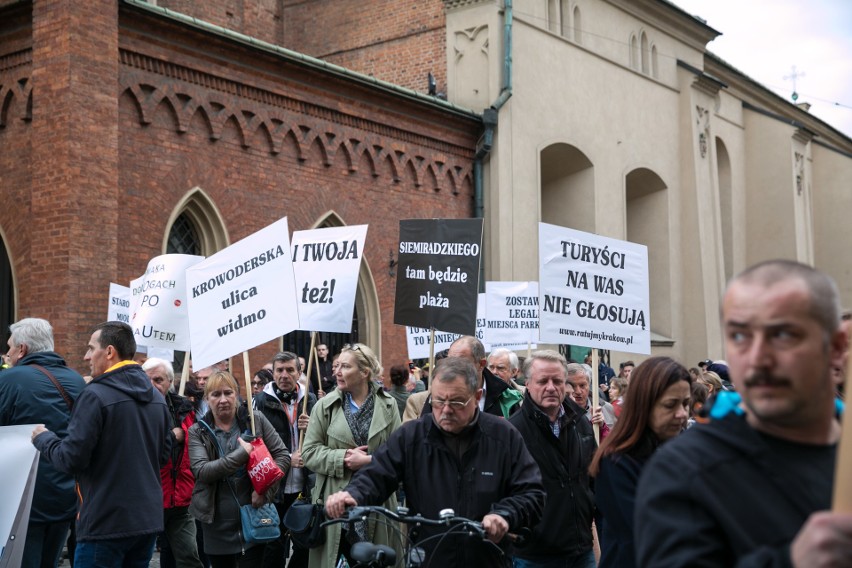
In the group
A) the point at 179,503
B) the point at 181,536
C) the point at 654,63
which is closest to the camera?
the point at 179,503

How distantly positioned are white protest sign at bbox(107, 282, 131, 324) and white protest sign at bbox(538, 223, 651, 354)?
6.22m

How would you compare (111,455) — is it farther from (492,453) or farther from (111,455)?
(492,453)

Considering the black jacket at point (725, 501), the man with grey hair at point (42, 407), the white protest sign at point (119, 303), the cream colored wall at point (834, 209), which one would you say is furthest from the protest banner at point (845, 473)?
the cream colored wall at point (834, 209)

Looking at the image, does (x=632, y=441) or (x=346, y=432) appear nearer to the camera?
(x=632, y=441)

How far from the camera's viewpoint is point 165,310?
36.0 feet

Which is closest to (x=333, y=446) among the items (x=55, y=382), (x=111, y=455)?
(x=111, y=455)

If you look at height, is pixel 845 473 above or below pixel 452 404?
below

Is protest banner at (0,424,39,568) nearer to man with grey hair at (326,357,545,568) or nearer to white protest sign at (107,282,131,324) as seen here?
man with grey hair at (326,357,545,568)

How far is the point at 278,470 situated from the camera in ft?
23.2

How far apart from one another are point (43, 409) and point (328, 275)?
3.54 metres

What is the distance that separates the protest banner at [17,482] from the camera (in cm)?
627

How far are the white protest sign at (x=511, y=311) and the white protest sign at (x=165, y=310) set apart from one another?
447 centimetres

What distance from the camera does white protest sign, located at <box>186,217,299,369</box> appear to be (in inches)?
317

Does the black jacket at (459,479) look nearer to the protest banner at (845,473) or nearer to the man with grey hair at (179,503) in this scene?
the protest banner at (845,473)
